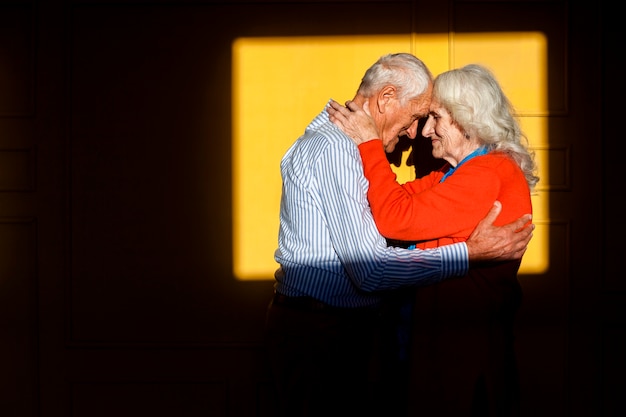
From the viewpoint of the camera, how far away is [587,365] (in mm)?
3096

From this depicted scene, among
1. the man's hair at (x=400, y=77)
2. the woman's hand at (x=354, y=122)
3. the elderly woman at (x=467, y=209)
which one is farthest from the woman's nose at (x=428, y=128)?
the woman's hand at (x=354, y=122)

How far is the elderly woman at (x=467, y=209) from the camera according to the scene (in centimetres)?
214

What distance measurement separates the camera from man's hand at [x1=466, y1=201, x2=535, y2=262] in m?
2.14

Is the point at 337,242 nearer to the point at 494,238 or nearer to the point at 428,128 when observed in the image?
the point at 494,238

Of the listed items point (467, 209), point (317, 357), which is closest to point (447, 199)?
point (467, 209)

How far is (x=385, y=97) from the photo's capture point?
7.60 feet

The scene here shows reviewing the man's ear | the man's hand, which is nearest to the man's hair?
the man's ear

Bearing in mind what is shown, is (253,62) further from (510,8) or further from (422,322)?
(422,322)

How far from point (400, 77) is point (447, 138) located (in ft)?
0.92

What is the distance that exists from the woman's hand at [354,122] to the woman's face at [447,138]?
25 centimetres

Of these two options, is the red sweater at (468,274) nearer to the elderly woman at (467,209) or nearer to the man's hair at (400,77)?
the elderly woman at (467,209)

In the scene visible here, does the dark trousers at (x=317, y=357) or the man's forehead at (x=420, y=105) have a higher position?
the man's forehead at (x=420, y=105)

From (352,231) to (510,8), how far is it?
1.58 metres

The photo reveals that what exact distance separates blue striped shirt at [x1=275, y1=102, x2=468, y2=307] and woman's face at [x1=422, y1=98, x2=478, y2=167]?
1.38 feet
